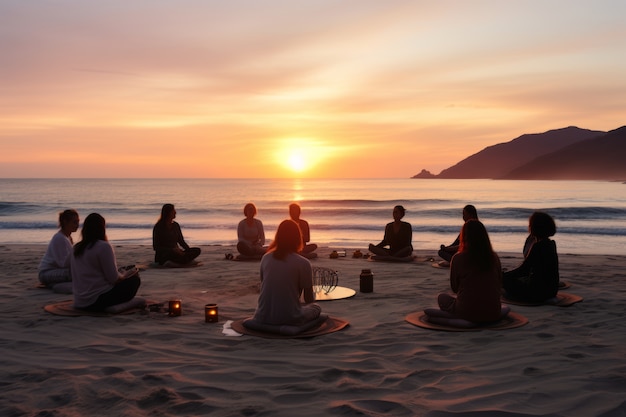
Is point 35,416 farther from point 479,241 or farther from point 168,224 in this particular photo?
point 168,224

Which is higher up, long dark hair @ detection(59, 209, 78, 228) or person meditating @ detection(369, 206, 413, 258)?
long dark hair @ detection(59, 209, 78, 228)

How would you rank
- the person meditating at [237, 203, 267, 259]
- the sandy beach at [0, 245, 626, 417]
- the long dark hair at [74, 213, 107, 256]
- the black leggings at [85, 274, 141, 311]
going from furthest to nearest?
Result: the person meditating at [237, 203, 267, 259], the black leggings at [85, 274, 141, 311], the long dark hair at [74, 213, 107, 256], the sandy beach at [0, 245, 626, 417]

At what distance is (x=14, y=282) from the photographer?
9.99 meters

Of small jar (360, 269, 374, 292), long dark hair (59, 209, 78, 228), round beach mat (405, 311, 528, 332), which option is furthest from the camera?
Answer: small jar (360, 269, 374, 292)

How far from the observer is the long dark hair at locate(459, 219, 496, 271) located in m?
6.04

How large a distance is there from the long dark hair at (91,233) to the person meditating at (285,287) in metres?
2.29

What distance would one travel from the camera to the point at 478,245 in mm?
6070

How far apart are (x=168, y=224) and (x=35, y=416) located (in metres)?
8.11

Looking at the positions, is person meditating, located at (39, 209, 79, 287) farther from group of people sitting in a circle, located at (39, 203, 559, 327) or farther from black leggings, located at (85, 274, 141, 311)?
black leggings, located at (85, 274, 141, 311)

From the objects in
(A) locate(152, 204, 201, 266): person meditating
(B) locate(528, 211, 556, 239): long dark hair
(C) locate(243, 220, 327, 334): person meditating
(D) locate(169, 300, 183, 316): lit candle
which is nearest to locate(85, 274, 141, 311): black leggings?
(D) locate(169, 300, 183, 316): lit candle

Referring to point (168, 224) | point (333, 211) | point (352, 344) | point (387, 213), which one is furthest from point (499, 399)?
point (333, 211)

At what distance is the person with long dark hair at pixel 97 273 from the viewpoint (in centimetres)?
691

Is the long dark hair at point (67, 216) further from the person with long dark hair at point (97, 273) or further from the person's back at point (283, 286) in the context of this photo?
the person's back at point (283, 286)

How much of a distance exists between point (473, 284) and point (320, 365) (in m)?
2.22
